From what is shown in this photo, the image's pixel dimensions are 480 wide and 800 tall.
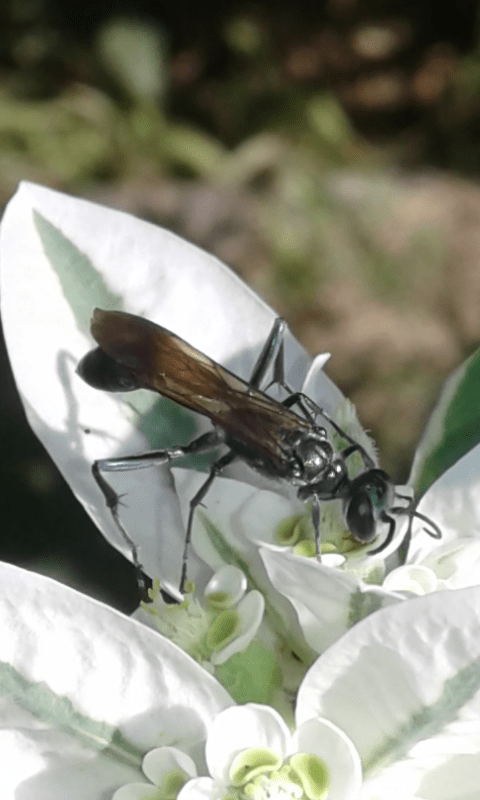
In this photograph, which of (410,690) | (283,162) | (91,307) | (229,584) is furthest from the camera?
(283,162)

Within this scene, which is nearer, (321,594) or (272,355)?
(321,594)

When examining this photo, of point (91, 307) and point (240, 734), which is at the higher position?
point (91, 307)

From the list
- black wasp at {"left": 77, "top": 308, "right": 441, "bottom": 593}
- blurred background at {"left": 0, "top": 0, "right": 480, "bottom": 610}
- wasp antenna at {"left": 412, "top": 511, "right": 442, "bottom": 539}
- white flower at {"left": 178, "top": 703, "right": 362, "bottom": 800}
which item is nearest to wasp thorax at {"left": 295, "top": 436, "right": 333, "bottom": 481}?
black wasp at {"left": 77, "top": 308, "right": 441, "bottom": 593}

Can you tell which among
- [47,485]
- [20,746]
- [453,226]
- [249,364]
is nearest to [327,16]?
[453,226]

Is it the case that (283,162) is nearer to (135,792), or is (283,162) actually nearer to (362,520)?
(362,520)

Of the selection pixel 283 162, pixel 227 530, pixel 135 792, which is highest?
pixel 283 162

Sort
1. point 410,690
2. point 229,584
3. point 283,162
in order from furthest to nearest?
1. point 283,162
2. point 229,584
3. point 410,690

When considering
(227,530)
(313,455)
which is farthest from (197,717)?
(313,455)
